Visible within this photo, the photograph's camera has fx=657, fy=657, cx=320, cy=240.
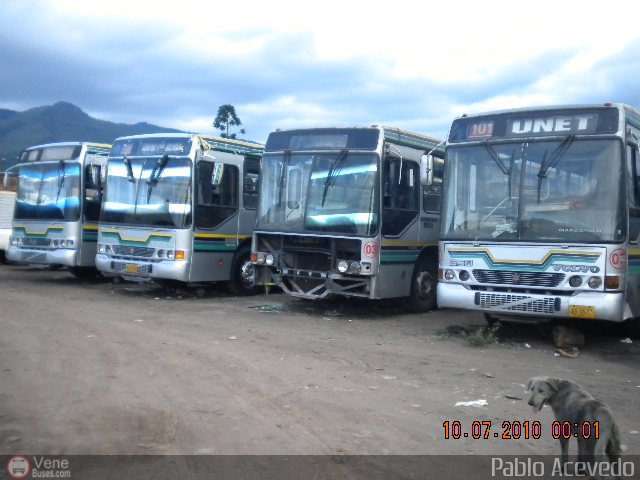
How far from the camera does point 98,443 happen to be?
4.83 m

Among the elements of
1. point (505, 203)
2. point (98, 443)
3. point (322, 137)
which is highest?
point (322, 137)

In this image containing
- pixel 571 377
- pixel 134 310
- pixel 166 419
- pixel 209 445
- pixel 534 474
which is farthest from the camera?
pixel 134 310

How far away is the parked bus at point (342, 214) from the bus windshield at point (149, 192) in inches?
73.4

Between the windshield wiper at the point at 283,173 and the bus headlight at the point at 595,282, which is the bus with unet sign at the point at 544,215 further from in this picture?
the windshield wiper at the point at 283,173

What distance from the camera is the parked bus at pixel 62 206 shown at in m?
14.4

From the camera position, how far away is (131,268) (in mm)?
13141

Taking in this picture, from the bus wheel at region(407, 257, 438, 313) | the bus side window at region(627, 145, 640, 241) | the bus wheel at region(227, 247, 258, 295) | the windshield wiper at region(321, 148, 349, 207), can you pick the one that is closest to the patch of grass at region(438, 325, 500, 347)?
the bus wheel at region(407, 257, 438, 313)

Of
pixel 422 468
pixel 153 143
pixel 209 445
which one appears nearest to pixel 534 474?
pixel 422 468

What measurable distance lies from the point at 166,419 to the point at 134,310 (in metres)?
6.43

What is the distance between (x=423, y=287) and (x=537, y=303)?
12.5 ft

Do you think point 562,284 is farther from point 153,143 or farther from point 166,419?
point 153,143

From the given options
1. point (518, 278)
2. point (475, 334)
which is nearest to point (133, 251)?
point (475, 334)

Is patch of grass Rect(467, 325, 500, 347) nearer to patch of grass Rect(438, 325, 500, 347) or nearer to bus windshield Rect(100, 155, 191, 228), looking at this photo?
patch of grass Rect(438, 325, 500, 347)

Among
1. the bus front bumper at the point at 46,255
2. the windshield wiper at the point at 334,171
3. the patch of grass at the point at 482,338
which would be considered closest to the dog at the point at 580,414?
the patch of grass at the point at 482,338
